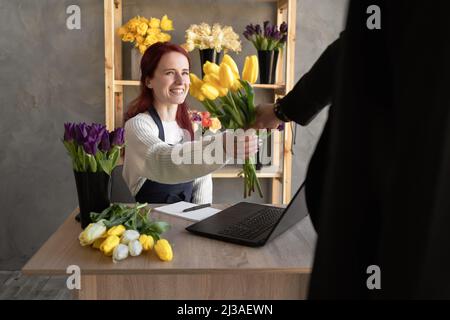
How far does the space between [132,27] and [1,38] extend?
0.91 m

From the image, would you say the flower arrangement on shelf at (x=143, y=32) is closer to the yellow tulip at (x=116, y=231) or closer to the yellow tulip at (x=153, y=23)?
the yellow tulip at (x=153, y=23)

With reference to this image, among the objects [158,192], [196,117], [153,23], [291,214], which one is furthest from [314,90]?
[153,23]

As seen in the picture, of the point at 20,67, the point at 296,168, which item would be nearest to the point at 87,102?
the point at 20,67

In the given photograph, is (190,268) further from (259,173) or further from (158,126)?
(259,173)

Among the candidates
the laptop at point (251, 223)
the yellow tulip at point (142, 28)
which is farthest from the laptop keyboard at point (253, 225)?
the yellow tulip at point (142, 28)

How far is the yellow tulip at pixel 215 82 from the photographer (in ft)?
3.53

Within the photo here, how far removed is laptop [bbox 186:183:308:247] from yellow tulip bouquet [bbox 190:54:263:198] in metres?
0.24

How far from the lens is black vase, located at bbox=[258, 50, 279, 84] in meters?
2.75

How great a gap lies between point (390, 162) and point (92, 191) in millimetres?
1034

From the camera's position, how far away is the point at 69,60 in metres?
2.96

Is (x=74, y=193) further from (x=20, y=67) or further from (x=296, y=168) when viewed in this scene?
(x=296, y=168)

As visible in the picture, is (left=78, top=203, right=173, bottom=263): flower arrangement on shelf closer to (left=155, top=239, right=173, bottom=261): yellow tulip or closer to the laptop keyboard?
(left=155, top=239, right=173, bottom=261): yellow tulip

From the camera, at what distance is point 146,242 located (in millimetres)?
1118

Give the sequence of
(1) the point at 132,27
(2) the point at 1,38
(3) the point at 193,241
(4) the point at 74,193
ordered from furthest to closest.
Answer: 1. (4) the point at 74,193
2. (2) the point at 1,38
3. (1) the point at 132,27
4. (3) the point at 193,241
